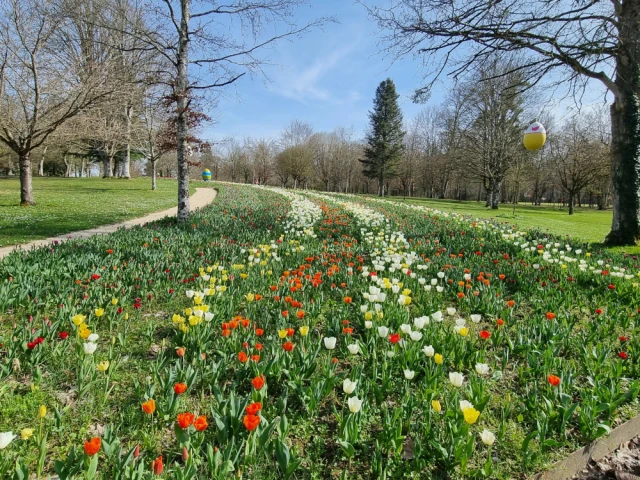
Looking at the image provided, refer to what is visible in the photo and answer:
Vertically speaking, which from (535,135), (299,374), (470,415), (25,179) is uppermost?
(535,135)

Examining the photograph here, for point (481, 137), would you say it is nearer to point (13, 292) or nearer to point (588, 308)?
point (588, 308)

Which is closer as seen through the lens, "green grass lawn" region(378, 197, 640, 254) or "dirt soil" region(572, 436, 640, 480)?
"dirt soil" region(572, 436, 640, 480)

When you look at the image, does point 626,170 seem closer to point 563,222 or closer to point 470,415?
point 563,222

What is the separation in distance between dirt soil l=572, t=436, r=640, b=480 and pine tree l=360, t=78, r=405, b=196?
37.7 m

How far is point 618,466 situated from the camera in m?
2.15

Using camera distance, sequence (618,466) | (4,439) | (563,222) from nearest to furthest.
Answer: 1. (4,439)
2. (618,466)
3. (563,222)

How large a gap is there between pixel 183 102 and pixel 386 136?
1322 inches

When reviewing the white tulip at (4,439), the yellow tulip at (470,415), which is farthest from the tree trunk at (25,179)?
the yellow tulip at (470,415)

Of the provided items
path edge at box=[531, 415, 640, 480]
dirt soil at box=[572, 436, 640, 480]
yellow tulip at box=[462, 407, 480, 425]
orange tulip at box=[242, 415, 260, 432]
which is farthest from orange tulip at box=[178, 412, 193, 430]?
dirt soil at box=[572, 436, 640, 480]

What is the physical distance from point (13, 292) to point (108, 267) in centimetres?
107

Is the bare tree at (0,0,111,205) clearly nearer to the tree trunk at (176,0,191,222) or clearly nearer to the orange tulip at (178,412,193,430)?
the tree trunk at (176,0,191,222)

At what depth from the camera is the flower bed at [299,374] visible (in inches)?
74.1

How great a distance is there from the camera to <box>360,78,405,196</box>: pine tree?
3941 centimetres

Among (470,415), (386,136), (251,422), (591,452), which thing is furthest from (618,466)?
(386,136)
